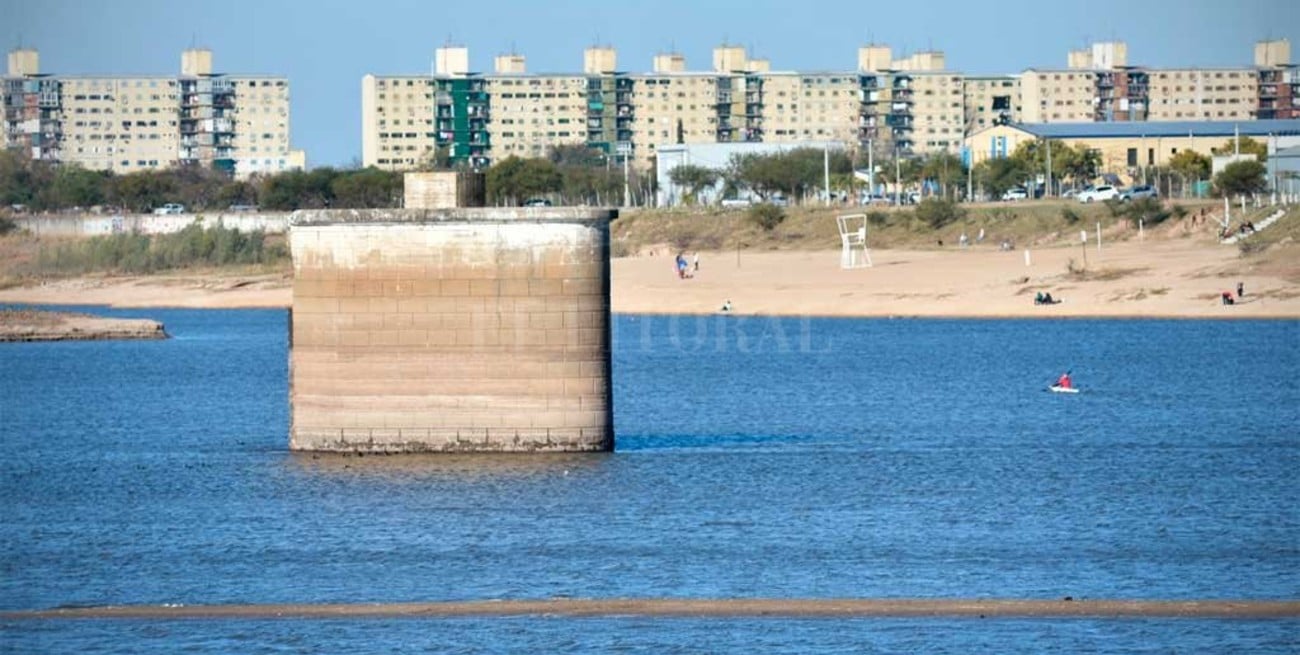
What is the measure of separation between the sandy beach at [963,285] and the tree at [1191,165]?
35585 mm

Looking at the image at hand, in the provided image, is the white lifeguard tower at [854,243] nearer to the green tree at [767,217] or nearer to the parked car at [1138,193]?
the green tree at [767,217]

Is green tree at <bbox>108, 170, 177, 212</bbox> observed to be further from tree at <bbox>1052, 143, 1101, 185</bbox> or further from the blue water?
the blue water

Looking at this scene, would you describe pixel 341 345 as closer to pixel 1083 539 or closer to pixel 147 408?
pixel 1083 539


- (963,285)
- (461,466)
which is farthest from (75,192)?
(461,466)

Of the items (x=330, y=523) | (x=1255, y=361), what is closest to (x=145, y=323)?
(x=1255, y=361)

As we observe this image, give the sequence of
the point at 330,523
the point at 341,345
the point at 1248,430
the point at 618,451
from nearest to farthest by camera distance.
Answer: the point at 330,523, the point at 341,345, the point at 618,451, the point at 1248,430

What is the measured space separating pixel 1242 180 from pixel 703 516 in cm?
9144

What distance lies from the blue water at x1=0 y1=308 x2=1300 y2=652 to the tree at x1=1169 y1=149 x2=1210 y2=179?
264 feet

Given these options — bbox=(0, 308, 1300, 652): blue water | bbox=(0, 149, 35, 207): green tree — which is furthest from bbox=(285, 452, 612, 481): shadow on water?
bbox=(0, 149, 35, 207): green tree

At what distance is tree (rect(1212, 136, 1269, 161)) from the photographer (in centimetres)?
14512

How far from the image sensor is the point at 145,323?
309 feet

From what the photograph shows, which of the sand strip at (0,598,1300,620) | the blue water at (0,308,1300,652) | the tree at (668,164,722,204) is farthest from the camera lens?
the tree at (668,164,722,204)

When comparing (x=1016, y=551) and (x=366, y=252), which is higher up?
(x=366, y=252)

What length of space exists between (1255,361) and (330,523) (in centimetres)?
4220
